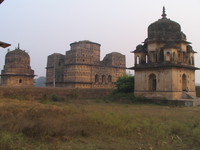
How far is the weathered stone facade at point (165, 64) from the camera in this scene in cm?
2009

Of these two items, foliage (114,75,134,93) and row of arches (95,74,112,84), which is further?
row of arches (95,74,112,84)

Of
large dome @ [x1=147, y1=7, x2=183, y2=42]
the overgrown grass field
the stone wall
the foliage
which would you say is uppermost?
large dome @ [x1=147, y1=7, x2=183, y2=42]

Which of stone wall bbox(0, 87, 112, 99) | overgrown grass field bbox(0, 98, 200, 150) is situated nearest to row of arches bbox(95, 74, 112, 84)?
stone wall bbox(0, 87, 112, 99)

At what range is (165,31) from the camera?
22078mm

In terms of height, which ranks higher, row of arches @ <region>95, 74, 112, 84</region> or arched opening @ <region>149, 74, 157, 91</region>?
row of arches @ <region>95, 74, 112, 84</region>

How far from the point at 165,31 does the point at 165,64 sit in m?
3.90

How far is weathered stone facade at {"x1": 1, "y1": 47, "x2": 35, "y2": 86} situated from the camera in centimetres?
3166

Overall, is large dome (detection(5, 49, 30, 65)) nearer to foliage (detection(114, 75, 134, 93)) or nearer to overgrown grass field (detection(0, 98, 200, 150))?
foliage (detection(114, 75, 134, 93))

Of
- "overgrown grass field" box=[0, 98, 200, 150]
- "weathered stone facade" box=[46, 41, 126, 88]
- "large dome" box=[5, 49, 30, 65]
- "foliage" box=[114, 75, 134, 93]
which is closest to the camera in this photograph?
"overgrown grass field" box=[0, 98, 200, 150]

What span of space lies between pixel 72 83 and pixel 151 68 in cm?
1668

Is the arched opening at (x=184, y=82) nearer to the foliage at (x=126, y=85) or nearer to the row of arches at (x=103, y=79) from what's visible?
the foliage at (x=126, y=85)

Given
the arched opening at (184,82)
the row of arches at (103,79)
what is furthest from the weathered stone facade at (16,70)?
the arched opening at (184,82)

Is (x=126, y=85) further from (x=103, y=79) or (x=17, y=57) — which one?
(x=17, y=57)

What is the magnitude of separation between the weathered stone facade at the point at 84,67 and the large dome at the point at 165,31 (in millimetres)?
15316
